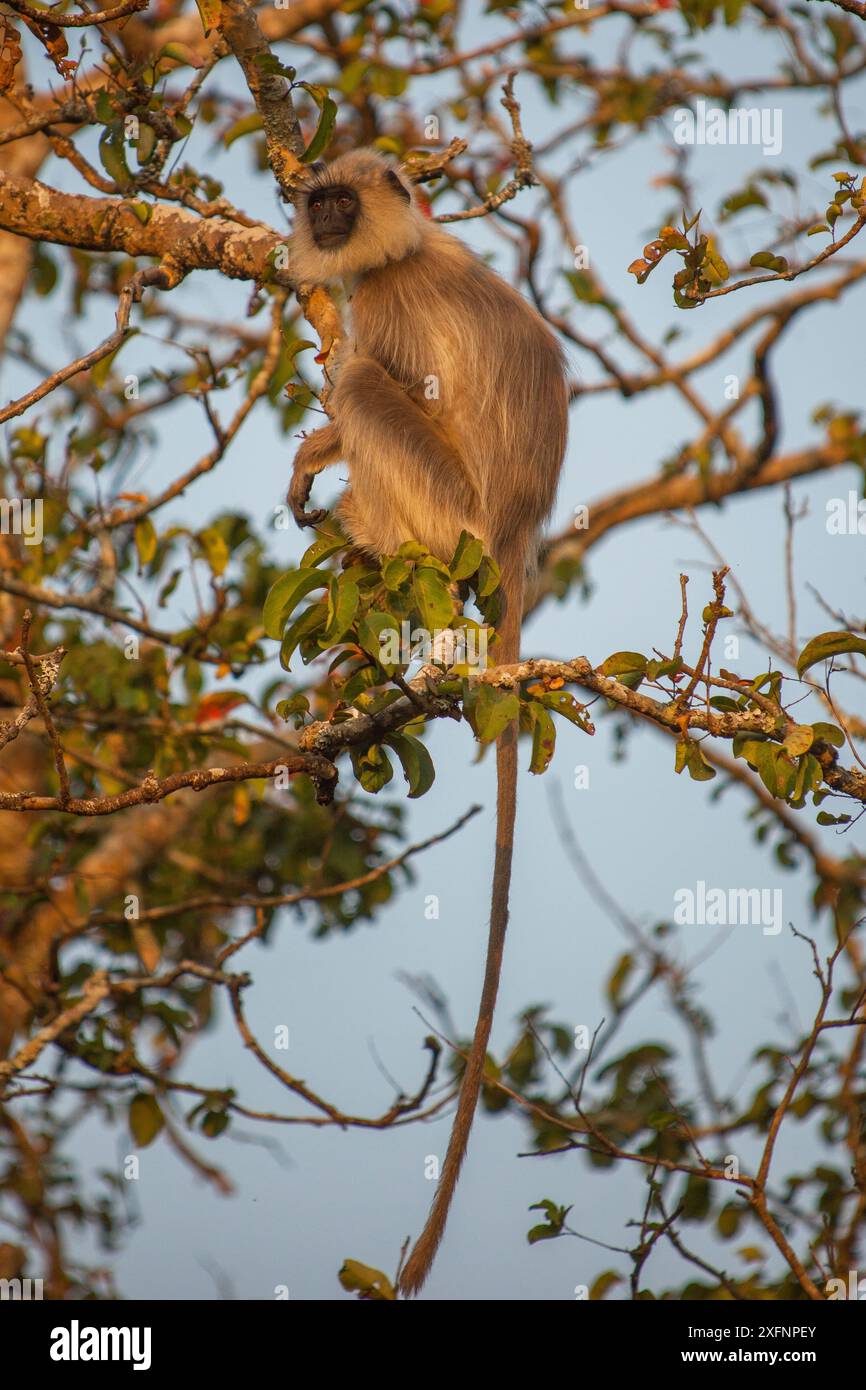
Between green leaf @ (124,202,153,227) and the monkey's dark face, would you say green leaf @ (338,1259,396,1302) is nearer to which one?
green leaf @ (124,202,153,227)

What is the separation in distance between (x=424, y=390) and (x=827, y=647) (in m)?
1.95

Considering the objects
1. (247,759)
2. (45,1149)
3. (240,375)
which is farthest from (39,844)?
(240,375)

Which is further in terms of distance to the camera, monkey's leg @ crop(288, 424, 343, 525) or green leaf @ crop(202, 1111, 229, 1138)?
monkey's leg @ crop(288, 424, 343, 525)

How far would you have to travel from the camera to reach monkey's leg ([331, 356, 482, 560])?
13.4 feet

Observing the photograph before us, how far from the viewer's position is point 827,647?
2916mm

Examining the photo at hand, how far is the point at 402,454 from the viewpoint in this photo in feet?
13.4

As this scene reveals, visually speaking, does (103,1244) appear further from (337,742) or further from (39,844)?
(337,742)

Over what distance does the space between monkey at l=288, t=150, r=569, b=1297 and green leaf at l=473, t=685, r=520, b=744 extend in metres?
0.99

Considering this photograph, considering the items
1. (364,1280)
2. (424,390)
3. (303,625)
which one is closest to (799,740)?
(303,625)

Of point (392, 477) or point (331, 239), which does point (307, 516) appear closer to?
point (392, 477)

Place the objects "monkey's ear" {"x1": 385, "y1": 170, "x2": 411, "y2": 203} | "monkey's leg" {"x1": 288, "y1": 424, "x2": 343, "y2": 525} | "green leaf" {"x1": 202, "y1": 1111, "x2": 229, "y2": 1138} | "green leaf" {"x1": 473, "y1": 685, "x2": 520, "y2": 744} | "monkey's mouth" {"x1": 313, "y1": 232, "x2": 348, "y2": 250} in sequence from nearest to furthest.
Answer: "green leaf" {"x1": 473, "y1": 685, "x2": 520, "y2": 744}, "green leaf" {"x1": 202, "y1": 1111, "x2": 229, "y2": 1138}, "monkey's leg" {"x1": 288, "y1": 424, "x2": 343, "y2": 525}, "monkey's mouth" {"x1": 313, "y1": 232, "x2": 348, "y2": 250}, "monkey's ear" {"x1": 385, "y1": 170, "x2": 411, "y2": 203}

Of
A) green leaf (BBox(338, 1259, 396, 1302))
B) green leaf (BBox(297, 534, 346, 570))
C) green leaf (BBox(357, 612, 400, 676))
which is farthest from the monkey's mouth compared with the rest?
green leaf (BBox(338, 1259, 396, 1302))

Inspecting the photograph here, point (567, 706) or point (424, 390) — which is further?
point (424, 390)

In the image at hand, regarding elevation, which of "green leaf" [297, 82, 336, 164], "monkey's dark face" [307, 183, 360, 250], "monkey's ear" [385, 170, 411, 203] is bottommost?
"green leaf" [297, 82, 336, 164]
